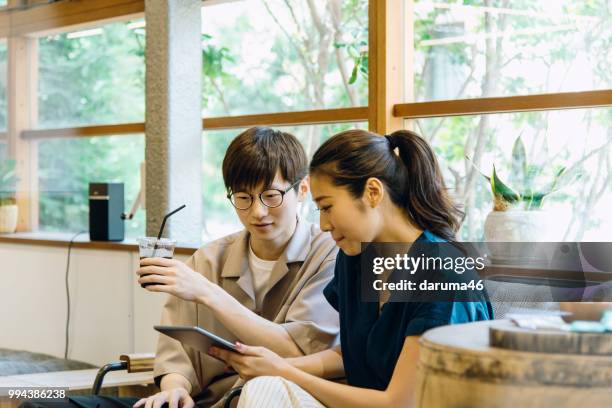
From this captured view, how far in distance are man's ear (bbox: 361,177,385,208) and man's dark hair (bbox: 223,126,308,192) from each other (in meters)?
0.45

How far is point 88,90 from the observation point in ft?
17.0

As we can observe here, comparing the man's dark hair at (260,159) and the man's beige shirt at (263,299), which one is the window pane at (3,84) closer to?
the man's beige shirt at (263,299)

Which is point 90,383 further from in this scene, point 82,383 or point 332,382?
point 332,382

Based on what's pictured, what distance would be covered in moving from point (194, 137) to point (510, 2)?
1537mm

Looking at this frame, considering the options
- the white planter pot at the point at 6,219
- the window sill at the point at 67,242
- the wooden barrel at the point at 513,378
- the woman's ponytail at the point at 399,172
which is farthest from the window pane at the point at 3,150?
the wooden barrel at the point at 513,378

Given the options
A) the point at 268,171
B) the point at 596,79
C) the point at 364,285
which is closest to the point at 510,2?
the point at 596,79


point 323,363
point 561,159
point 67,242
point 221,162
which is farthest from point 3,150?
point 323,363

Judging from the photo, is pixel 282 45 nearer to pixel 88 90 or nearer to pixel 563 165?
pixel 88 90

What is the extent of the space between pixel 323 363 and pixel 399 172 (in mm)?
538

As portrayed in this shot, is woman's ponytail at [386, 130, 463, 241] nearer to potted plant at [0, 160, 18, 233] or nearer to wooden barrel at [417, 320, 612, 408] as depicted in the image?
wooden barrel at [417, 320, 612, 408]

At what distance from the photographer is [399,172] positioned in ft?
7.09

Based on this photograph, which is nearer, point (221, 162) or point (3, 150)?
point (221, 162)

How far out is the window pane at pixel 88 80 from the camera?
506 cm

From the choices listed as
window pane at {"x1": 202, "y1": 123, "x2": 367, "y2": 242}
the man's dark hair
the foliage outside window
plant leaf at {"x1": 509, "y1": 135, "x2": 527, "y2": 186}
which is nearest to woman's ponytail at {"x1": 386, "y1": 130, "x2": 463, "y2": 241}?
the man's dark hair
